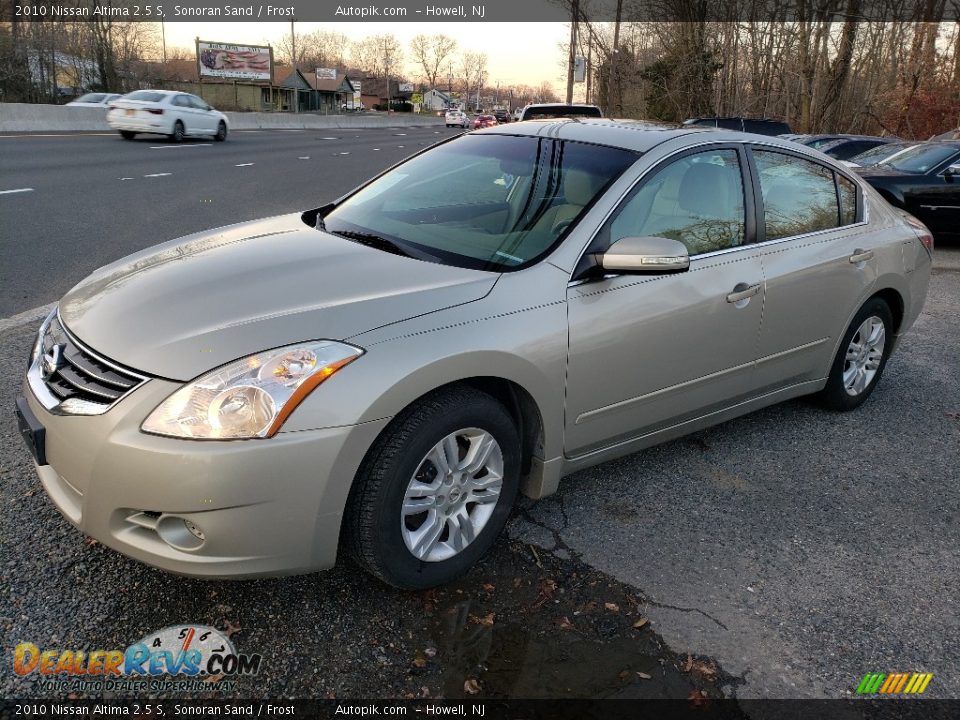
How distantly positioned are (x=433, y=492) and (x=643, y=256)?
1.20 metres

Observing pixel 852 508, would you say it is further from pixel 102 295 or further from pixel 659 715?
pixel 102 295

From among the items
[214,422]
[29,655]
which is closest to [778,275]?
[214,422]

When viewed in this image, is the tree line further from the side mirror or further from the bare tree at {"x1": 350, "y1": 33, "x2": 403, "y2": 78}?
the bare tree at {"x1": 350, "y1": 33, "x2": 403, "y2": 78}

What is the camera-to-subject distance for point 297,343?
2490 mm

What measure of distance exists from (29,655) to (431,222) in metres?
2.23

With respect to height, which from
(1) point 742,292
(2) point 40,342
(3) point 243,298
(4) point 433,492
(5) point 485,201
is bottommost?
(4) point 433,492

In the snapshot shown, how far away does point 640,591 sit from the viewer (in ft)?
9.60

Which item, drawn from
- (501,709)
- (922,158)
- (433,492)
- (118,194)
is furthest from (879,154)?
(501,709)

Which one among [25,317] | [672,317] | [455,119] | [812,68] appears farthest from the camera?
[455,119]

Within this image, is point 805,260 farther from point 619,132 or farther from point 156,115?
point 156,115

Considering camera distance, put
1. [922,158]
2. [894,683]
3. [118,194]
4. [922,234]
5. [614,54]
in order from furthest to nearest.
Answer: [614,54]
[118,194]
[922,158]
[922,234]
[894,683]

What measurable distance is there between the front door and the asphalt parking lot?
1.35 feet

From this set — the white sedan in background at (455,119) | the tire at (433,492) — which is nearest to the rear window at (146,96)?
the tire at (433,492)

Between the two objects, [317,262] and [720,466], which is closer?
[317,262]
